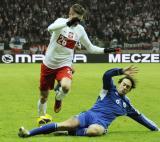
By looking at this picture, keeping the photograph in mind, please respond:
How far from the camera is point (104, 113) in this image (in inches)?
367

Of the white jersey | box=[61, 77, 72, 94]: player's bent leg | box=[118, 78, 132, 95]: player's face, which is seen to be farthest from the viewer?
the white jersey

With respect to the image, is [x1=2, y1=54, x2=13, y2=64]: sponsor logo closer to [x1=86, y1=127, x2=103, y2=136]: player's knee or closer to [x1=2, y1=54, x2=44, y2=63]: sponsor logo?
[x1=2, y1=54, x2=44, y2=63]: sponsor logo

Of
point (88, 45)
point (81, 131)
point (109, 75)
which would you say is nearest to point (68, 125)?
point (81, 131)

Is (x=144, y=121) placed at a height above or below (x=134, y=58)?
above

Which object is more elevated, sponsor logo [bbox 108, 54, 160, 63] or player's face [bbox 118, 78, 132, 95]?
player's face [bbox 118, 78, 132, 95]

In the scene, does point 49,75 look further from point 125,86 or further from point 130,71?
point 130,71

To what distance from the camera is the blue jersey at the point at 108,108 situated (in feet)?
30.1

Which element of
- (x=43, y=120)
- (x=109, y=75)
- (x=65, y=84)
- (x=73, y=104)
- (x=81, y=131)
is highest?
(x=109, y=75)

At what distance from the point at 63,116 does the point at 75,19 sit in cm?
277

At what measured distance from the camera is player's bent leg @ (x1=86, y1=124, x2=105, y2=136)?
9062 mm

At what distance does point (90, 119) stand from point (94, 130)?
22cm

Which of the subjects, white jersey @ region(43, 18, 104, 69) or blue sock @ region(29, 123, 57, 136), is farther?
white jersey @ region(43, 18, 104, 69)

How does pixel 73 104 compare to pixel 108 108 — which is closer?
pixel 108 108

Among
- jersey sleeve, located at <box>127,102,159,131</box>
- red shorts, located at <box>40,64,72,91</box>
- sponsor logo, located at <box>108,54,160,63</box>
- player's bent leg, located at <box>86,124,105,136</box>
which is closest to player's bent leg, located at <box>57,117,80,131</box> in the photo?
player's bent leg, located at <box>86,124,105,136</box>
